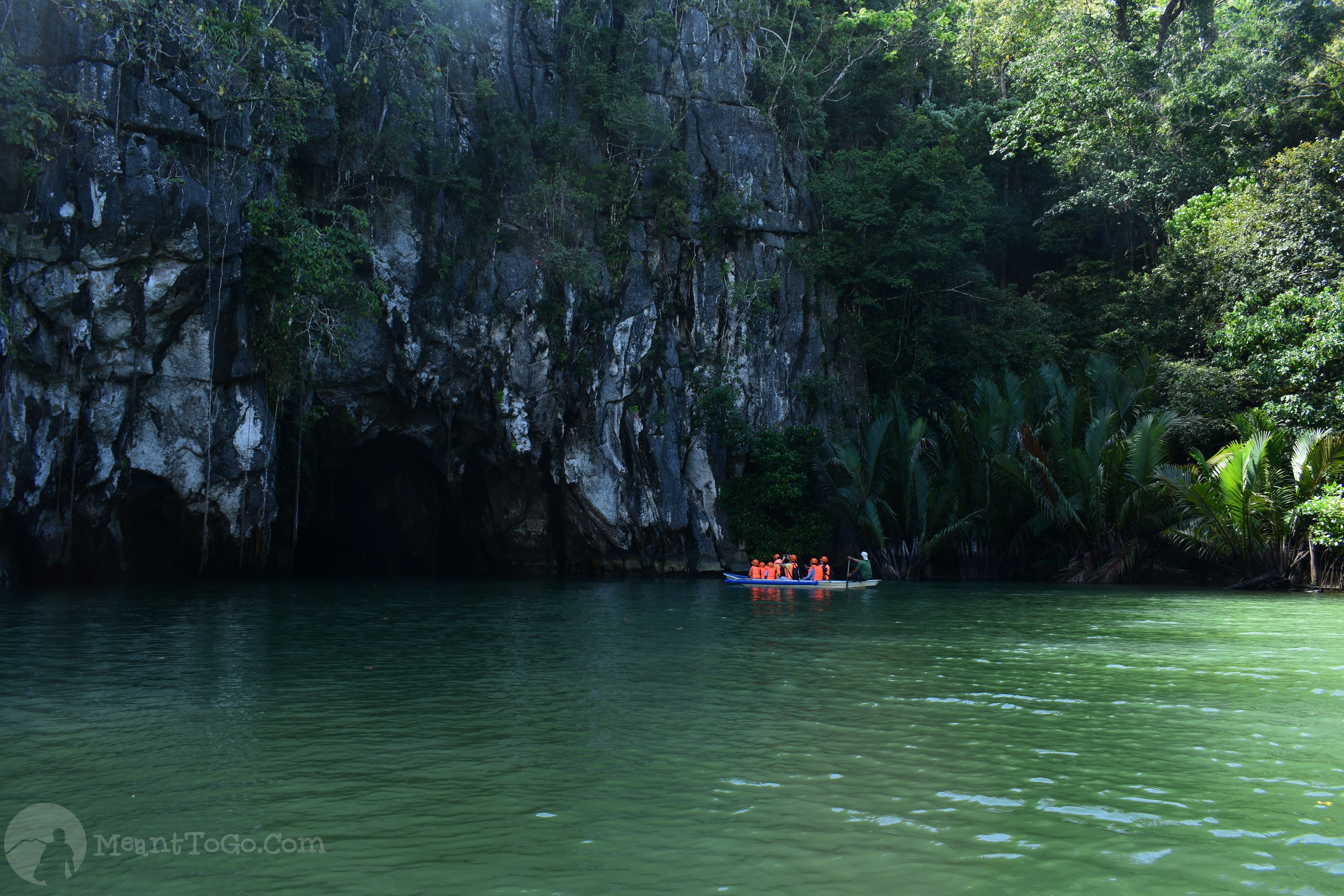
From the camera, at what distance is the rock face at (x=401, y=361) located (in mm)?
16359

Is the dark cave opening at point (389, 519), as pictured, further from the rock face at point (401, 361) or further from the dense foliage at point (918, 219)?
the dense foliage at point (918, 219)

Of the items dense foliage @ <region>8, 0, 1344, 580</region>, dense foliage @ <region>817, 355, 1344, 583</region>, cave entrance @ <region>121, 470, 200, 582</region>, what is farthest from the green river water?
dense foliage @ <region>8, 0, 1344, 580</region>

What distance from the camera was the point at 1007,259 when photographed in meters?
33.6

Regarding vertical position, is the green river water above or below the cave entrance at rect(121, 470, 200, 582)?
below

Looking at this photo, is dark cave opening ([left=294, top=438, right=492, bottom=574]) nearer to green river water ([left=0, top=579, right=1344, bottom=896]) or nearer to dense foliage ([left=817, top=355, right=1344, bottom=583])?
dense foliage ([left=817, top=355, right=1344, bottom=583])

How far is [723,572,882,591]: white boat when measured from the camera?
1897cm

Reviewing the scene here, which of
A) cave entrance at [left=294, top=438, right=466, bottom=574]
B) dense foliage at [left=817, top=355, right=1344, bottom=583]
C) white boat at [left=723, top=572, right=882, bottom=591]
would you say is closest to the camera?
dense foliage at [left=817, top=355, right=1344, bottom=583]

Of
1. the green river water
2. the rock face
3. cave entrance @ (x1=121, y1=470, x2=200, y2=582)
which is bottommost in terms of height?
the green river water

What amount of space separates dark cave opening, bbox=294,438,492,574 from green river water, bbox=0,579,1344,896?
44.7ft

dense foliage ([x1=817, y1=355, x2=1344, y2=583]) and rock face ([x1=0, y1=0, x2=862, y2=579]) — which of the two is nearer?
rock face ([x1=0, y1=0, x2=862, y2=579])

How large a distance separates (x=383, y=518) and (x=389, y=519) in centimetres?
23

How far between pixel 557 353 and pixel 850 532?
29.2 ft

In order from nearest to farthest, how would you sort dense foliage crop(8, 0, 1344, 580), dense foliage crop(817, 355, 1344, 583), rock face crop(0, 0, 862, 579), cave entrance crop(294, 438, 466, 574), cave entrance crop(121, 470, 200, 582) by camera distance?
rock face crop(0, 0, 862, 579), dense foliage crop(817, 355, 1344, 583), dense foliage crop(8, 0, 1344, 580), cave entrance crop(121, 470, 200, 582), cave entrance crop(294, 438, 466, 574)

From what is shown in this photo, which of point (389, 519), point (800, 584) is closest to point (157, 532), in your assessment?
point (389, 519)
